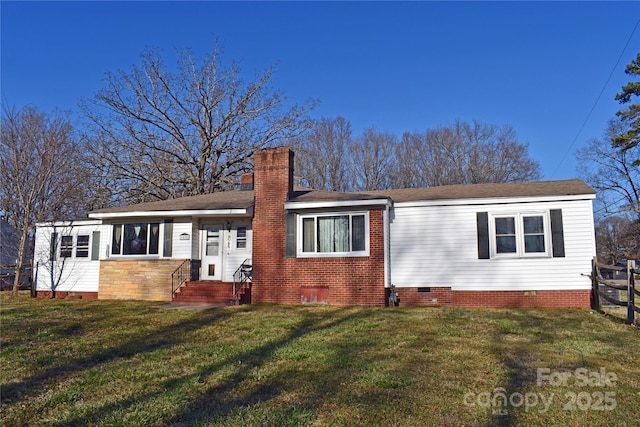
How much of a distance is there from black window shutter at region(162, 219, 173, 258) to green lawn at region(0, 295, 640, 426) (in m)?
4.90

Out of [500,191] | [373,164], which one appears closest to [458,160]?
[373,164]

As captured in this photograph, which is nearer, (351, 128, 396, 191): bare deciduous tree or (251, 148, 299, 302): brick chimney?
(251, 148, 299, 302): brick chimney

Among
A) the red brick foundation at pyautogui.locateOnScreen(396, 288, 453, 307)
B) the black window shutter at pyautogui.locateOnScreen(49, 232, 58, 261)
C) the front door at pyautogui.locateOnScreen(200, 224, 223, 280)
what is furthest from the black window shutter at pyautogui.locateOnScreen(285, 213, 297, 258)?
the black window shutter at pyautogui.locateOnScreen(49, 232, 58, 261)

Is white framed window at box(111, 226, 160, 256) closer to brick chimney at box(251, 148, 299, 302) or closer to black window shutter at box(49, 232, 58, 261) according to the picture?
black window shutter at box(49, 232, 58, 261)

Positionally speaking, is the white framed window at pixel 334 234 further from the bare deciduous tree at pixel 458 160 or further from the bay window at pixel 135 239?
the bare deciduous tree at pixel 458 160

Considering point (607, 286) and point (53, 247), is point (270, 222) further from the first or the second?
point (607, 286)

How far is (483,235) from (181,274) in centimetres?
920

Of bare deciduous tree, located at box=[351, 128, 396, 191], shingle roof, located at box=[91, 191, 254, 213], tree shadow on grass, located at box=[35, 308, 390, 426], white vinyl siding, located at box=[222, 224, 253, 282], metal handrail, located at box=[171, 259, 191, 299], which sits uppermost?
bare deciduous tree, located at box=[351, 128, 396, 191]

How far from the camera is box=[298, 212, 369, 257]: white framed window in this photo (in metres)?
13.7

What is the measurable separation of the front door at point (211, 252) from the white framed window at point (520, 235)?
8369 mm

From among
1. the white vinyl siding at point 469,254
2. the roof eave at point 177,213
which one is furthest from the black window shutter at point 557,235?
the roof eave at point 177,213

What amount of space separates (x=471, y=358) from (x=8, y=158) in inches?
795

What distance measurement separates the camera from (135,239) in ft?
51.2

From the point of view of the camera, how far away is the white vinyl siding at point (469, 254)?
12977 millimetres
